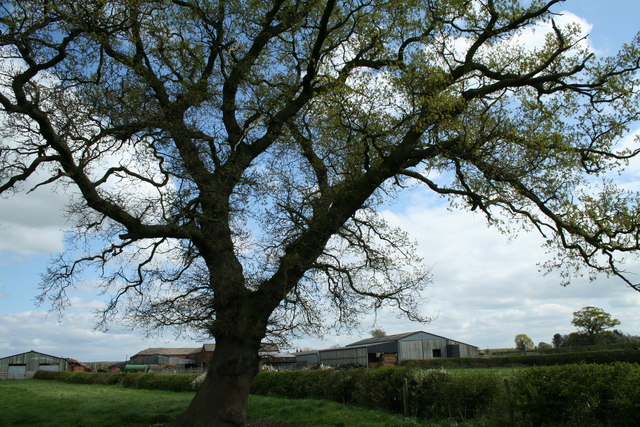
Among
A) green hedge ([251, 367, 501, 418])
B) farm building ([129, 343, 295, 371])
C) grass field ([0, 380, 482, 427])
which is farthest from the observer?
farm building ([129, 343, 295, 371])

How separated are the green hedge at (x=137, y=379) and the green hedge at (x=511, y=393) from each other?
15864 millimetres

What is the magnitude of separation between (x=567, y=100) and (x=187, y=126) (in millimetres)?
10058

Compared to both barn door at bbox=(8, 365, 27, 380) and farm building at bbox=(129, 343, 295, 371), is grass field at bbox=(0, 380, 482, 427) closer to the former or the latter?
farm building at bbox=(129, 343, 295, 371)

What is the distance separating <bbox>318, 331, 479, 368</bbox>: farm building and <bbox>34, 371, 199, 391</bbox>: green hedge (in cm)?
1765

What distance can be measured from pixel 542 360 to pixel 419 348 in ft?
51.3

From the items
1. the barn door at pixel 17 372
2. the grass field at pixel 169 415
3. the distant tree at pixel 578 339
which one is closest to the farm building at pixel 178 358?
the barn door at pixel 17 372

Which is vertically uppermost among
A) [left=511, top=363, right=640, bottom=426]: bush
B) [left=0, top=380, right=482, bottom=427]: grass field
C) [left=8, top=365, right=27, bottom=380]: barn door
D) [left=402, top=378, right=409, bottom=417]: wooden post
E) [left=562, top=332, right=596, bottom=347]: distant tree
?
[left=562, top=332, right=596, bottom=347]: distant tree

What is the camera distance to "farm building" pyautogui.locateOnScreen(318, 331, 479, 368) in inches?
1895

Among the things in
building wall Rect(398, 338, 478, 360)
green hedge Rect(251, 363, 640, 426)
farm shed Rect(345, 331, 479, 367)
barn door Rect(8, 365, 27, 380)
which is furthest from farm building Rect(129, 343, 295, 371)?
green hedge Rect(251, 363, 640, 426)

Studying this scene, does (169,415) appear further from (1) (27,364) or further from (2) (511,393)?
(1) (27,364)

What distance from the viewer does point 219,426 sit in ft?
37.7

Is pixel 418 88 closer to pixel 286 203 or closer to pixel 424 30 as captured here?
pixel 424 30

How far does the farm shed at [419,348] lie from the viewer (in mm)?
49594

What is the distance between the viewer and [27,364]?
65188mm
